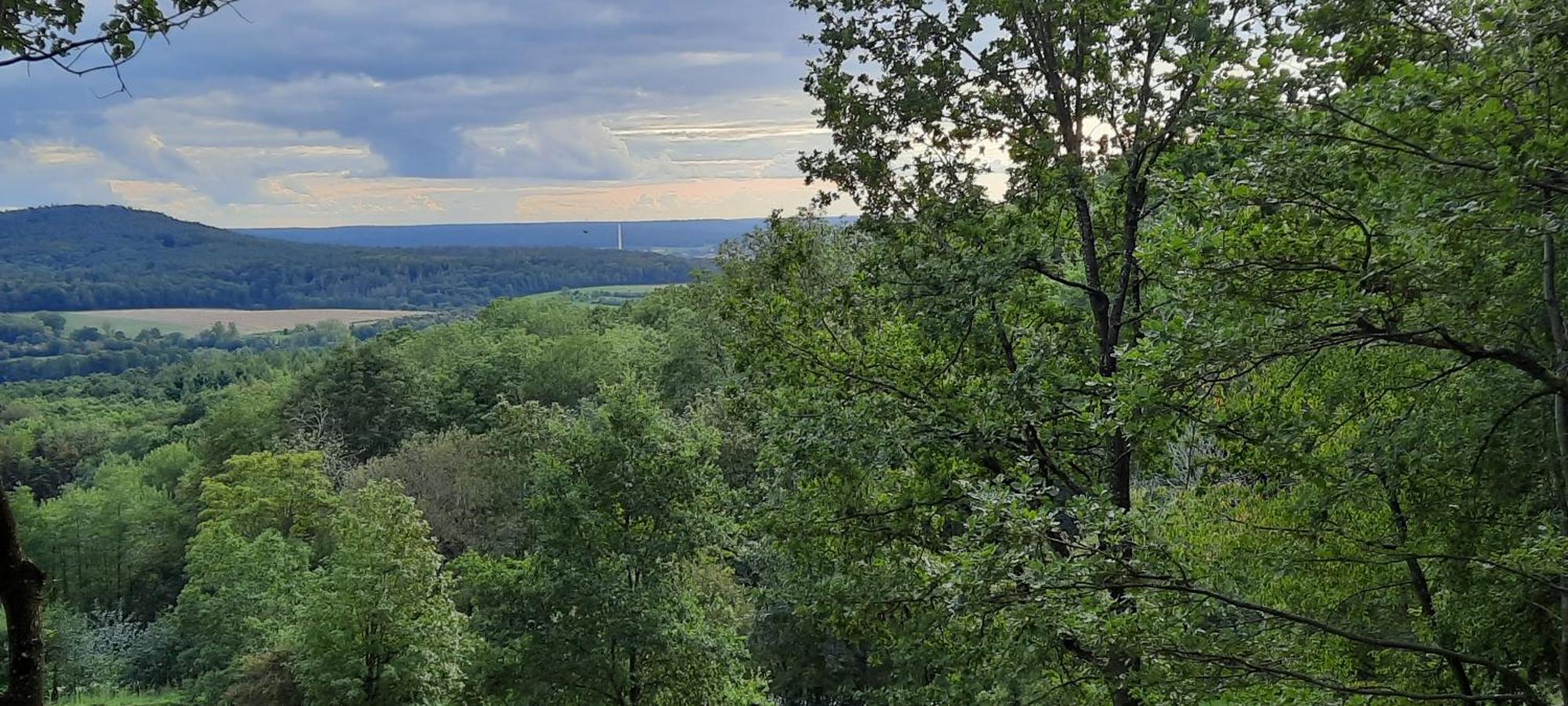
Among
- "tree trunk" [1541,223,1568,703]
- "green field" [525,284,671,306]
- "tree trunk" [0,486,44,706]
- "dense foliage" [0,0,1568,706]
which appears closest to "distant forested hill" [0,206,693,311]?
"green field" [525,284,671,306]

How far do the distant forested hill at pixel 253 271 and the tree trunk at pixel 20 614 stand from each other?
455 ft

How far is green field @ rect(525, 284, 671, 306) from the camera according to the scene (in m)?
121

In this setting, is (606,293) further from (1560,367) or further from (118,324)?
(1560,367)

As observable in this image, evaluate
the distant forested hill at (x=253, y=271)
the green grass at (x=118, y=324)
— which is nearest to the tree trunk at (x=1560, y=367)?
the distant forested hill at (x=253, y=271)

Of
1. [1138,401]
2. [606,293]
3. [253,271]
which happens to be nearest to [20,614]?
[1138,401]

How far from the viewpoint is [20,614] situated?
120 inches

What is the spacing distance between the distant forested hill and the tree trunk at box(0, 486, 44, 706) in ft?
455

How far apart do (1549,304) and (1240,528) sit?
7673mm

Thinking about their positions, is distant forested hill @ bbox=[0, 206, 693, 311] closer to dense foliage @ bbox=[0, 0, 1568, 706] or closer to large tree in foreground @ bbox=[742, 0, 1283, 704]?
dense foliage @ bbox=[0, 0, 1568, 706]

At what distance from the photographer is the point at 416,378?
5072 centimetres

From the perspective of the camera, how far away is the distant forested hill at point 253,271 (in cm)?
15662

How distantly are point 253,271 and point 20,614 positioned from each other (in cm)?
20307

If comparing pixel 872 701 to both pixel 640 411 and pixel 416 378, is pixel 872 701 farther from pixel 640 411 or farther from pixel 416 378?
pixel 416 378

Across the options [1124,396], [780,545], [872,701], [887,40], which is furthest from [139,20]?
[872,701]
